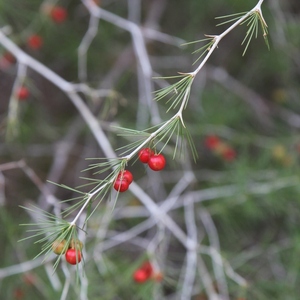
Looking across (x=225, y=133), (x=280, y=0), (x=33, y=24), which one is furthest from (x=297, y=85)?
(x=33, y=24)

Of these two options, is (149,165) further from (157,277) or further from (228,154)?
(228,154)

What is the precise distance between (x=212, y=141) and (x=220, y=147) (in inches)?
1.5

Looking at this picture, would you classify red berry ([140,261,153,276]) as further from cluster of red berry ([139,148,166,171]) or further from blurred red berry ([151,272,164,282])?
cluster of red berry ([139,148,166,171])

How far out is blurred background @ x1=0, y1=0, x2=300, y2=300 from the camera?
1757 mm

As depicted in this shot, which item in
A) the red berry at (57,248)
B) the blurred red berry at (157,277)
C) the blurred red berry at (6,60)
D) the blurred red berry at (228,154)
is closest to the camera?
the red berry at (57,248)

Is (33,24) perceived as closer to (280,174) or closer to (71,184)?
(71,184)

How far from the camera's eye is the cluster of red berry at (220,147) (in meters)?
2.05

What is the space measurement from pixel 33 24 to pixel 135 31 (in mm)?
510

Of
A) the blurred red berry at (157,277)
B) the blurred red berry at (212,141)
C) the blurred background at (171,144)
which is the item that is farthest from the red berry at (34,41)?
the blurred red berry at (157,277)

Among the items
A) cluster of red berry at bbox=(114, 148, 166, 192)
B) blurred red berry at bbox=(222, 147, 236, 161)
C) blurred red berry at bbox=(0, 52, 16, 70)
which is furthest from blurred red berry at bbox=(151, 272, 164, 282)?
blurred red berry at bbox=(0, 52, 16, 70)

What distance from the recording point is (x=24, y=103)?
222cm

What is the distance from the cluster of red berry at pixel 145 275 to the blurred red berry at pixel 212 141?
665 millimetres

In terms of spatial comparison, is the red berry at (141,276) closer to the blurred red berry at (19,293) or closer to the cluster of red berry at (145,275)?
the cluster of red berry at (145,275)

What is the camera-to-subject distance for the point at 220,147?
2057 mm
